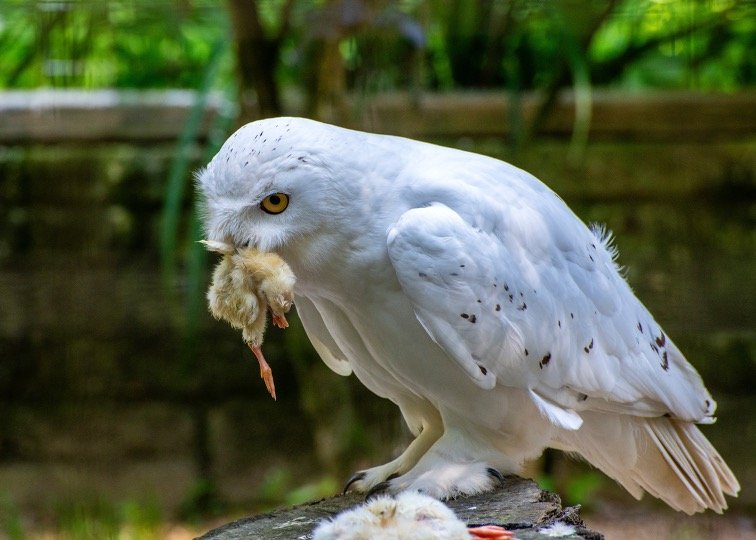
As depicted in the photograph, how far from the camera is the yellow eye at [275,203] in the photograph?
1.83 meters

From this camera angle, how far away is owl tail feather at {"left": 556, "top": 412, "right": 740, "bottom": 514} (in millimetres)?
2293

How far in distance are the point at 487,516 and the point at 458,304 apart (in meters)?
0.43

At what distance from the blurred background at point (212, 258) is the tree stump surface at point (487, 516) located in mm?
1957

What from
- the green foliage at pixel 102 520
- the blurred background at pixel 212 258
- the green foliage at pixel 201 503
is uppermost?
the blurred background at pixel 212 258

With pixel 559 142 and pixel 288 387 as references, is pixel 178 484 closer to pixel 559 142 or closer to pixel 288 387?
pixel 288 387

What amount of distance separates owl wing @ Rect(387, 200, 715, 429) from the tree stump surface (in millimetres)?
178

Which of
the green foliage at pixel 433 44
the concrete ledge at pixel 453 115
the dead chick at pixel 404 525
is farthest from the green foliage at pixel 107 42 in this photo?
the dead chick at pixel 404 525

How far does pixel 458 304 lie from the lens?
188cm

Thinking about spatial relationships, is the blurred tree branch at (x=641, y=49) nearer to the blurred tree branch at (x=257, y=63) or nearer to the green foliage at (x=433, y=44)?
the green foliage at (x=433, y=44)

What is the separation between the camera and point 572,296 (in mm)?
2104

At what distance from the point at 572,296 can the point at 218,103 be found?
2.57 meters

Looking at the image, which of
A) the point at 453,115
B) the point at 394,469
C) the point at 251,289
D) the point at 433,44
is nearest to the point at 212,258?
the point at 453,115

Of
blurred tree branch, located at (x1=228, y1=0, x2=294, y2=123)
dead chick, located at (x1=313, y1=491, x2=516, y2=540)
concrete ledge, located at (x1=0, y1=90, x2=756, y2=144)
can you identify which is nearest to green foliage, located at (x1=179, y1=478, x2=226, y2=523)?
concrete ledge, located at (x1=0, y1=90, x2=756, y2=144)

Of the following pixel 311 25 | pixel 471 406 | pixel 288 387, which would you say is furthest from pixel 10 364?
pixel 471 406
